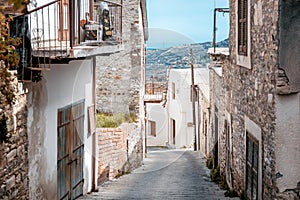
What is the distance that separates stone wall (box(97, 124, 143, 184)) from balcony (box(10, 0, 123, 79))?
3.83 metres

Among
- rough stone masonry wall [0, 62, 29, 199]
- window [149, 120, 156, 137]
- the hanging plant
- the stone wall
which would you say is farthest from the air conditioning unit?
window [149, 120, 156, 137]

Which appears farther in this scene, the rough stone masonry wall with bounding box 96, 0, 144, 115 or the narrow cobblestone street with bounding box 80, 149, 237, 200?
the rough stone masonry wall with bounding box 96, 0, 144, 115

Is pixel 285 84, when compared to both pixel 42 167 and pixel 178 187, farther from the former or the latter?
pixel 178 187

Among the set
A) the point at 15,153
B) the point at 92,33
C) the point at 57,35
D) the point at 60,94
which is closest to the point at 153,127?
the point at 92,33

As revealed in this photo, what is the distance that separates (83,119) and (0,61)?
16.8 ft

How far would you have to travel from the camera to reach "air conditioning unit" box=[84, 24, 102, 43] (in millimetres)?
9320

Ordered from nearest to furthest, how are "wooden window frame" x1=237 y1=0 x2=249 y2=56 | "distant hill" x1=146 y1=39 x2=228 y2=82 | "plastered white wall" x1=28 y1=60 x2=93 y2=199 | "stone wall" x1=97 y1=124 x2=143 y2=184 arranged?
"plastered white wall" x1=28 y1=60 x2=93 y2=199 < "wooden window frame" x1=237 y1=0 x2=249 y2=56 < "stone wall" x1=97 y1=124 x2=143 y2=184 < "distant hill" x1=146 y1=39 x2=228 y2=82

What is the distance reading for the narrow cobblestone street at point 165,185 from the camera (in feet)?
35.2

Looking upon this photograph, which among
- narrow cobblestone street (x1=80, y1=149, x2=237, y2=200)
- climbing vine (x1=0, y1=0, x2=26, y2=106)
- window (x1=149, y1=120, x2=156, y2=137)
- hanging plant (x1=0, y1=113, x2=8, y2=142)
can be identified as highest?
climbing vine (x1=0, y1=0, x2=26, y2=106)

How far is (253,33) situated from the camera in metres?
8.24

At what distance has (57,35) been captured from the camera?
852 cm

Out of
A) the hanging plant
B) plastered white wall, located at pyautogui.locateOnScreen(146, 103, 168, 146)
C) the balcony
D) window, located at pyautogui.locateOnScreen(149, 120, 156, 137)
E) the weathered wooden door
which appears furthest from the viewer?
window, located at pyautogui.locateOnScreen(149, 120, 156, 137)

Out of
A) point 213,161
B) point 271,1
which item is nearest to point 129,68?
point 213,161

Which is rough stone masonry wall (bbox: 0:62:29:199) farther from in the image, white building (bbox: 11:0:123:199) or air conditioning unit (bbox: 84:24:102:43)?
air conditioning unit (bbox: 84:24:102:43)
